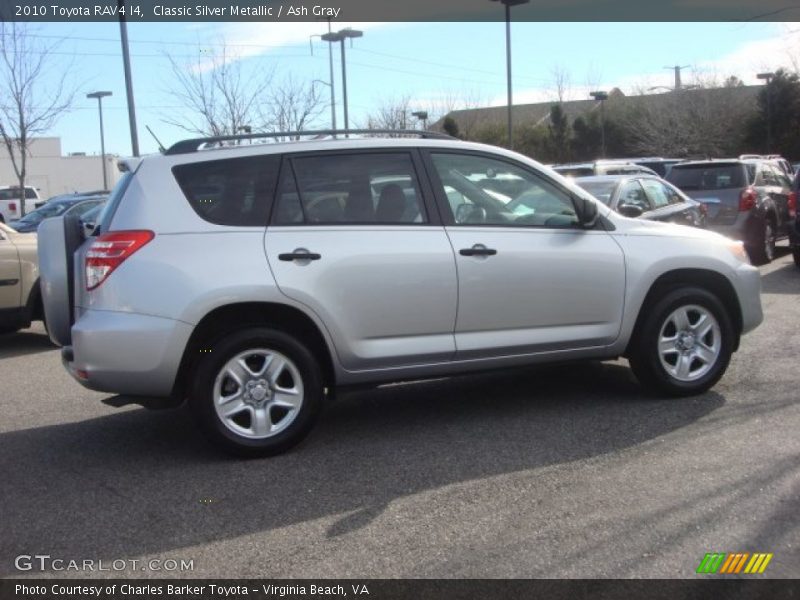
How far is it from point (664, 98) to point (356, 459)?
151ft

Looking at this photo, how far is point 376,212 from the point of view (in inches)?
210

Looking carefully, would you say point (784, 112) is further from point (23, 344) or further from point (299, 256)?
point (299, 256)

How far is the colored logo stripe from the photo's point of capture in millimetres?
3525

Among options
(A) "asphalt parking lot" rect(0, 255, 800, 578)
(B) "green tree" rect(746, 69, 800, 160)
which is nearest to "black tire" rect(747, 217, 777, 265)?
(A) "asphalt parking lot" rect(0, 255, 800, 578)

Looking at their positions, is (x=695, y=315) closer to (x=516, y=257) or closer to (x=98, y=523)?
(x=516, y=257)

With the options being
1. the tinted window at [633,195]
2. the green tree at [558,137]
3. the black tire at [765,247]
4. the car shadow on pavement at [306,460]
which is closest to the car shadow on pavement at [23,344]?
the car shadow on pavement at [306,460]

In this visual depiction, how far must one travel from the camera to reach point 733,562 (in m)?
3.58

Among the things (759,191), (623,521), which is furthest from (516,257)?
(759,191)

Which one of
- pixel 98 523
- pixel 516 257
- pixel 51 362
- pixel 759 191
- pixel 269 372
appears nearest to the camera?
pixel 98 523

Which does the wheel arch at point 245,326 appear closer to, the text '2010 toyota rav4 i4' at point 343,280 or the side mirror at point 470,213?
the text '2010 toyota rav4 i4' at point 343,280

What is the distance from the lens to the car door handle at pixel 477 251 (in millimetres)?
5367

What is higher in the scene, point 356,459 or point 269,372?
point 269,372

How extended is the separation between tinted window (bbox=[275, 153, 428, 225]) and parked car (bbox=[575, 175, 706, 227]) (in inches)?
188

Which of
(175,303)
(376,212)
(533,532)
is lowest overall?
(533,532)
